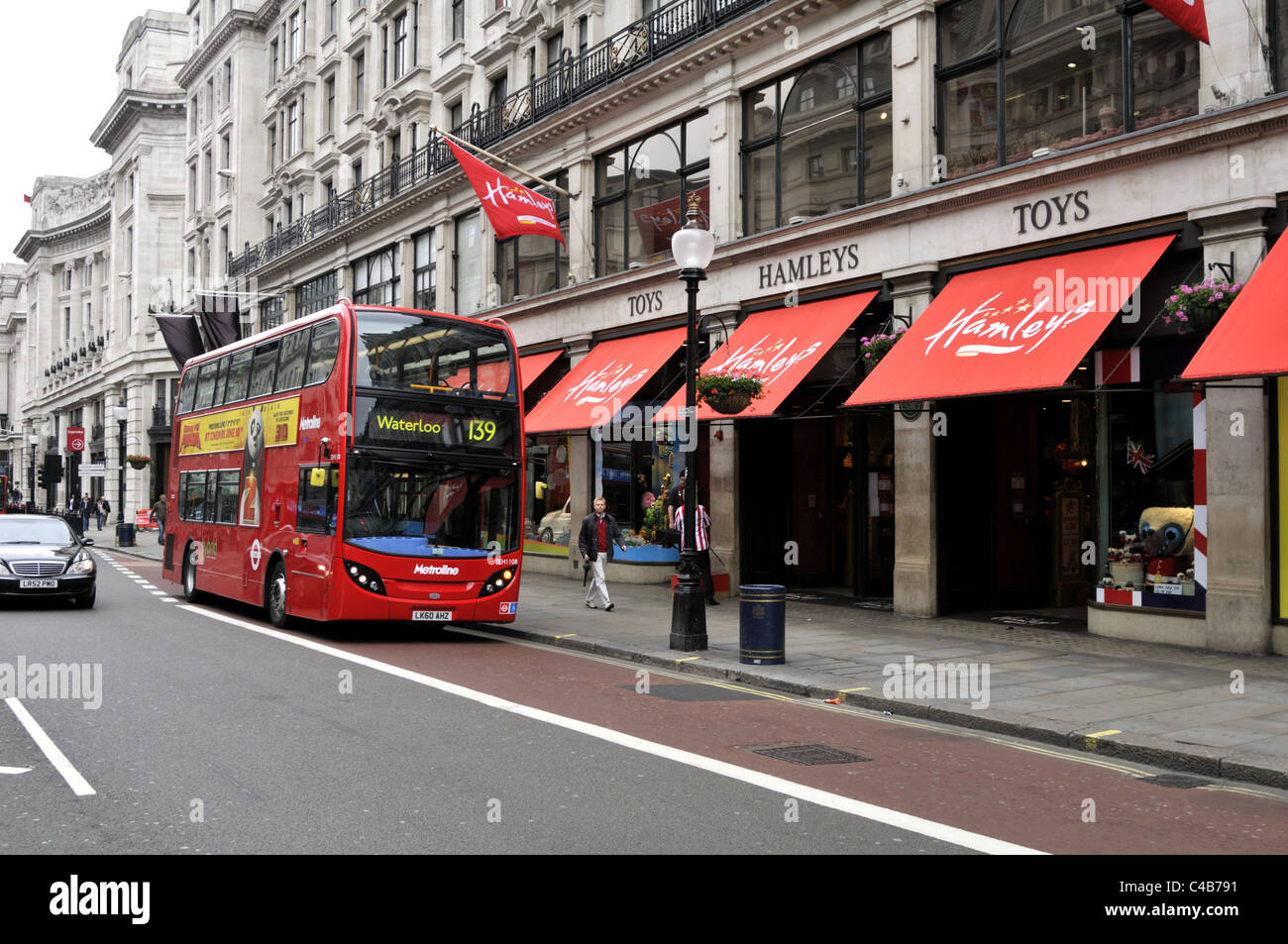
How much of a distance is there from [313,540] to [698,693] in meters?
6.37

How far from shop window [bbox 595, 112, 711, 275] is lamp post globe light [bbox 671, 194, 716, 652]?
8.51 meters

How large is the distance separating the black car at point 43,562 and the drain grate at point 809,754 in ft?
45.0

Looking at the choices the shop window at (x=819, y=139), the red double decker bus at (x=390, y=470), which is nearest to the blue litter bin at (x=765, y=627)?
the red double decker bus at (x=390, y=470)

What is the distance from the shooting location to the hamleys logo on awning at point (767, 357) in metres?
18.1

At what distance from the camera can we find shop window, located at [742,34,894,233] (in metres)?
18.7

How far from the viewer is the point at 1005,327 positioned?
1498cm

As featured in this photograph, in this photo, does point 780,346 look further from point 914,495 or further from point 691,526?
point 691,526

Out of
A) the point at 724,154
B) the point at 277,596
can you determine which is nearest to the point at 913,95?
the point at 724,154

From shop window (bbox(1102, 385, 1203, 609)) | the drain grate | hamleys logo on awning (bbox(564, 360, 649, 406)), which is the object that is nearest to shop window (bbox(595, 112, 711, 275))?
hamleys logo on awning (bbox(564, 360, 649, 406))

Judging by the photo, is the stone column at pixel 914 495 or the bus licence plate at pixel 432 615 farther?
the stone column at pixel 914 495

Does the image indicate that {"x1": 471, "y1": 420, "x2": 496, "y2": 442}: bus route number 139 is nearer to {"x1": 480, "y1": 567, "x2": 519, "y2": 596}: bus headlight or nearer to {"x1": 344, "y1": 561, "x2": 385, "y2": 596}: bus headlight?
{"x1": 480, "y1": 567, "x2": 519, "y2": 596}: bus headlight

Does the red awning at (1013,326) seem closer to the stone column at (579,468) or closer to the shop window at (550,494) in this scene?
the stone column at (579,468)

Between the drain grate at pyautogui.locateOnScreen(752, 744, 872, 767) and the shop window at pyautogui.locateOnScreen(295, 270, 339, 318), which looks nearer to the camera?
the drain grate at pyautogui.locateOnScreen(752, 744, 872, 767)
